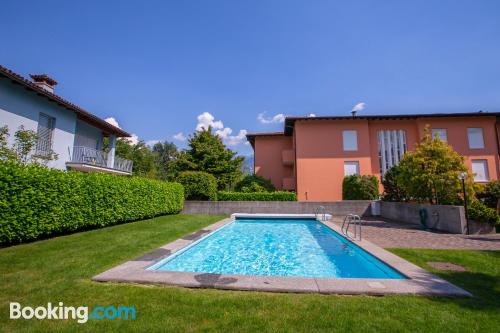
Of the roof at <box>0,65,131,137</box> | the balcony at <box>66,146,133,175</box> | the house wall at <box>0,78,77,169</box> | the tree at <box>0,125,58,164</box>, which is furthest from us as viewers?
the balcony at <box>66,146,133,175</box>

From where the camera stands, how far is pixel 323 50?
39.7ft

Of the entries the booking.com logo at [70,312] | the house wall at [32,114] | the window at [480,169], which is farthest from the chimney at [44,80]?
the window at [480,169]

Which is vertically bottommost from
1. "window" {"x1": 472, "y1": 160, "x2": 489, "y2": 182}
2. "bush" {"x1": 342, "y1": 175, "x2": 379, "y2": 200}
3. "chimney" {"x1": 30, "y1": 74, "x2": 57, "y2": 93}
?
"bush" {"x1": 342, "y1": 175, "x2": 379, "y2": 200}

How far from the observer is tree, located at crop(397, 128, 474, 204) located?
11570 mm

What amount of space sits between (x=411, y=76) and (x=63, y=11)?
17.0 m

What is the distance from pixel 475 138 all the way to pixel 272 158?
18.5 meters

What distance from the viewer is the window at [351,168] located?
2077 centimetres

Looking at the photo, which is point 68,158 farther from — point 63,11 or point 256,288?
point 256,288

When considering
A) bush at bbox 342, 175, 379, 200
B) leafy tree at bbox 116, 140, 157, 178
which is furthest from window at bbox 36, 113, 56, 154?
leafy tree at bbox 116, 140, 157, 178

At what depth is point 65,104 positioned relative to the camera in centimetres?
1417

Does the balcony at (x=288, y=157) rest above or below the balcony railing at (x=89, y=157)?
above

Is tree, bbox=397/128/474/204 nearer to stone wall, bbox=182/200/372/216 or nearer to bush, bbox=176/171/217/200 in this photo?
stone wall, bbox=182/200/372/216

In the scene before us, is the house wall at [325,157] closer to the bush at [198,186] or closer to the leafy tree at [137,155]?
the bush at [198,186]

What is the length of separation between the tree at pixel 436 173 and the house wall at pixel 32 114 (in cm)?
2086
